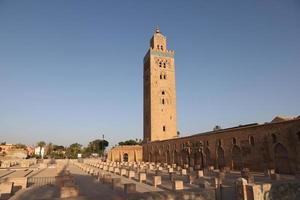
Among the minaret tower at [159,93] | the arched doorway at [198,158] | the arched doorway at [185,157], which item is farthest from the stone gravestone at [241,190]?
the minaret tower at [159,93]

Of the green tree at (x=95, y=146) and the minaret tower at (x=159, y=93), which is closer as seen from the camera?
the minaret tower at (x=159, y=93)

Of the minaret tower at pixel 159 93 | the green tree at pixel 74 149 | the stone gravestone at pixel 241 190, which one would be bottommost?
the stone gravestone at pixel 241 190

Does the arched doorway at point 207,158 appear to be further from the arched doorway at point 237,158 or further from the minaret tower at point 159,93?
the minaret tower at point 159,93

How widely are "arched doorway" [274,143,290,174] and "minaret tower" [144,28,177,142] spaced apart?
2697 centimetres

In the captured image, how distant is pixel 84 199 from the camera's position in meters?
5.93

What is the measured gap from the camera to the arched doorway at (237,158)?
2194cm

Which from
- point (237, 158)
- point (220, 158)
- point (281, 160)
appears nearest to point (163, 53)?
point (220, 158)

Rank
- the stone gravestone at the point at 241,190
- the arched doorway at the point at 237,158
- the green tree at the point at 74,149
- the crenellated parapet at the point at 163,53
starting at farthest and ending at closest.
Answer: the green tree at the point at 74,149
the crenellated parapet at the point at 163,53
the arched doorway at the point at 237,158
the stone gravestone at the point at 241,190

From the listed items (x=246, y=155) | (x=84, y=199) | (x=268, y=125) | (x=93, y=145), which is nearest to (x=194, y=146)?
(x=246, y=155)

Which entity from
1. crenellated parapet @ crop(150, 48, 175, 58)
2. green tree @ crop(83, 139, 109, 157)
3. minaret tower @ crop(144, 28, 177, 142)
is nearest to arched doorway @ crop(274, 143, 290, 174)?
minaret tower @ crop(144, 28, 177, 142)

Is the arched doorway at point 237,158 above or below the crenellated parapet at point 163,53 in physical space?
below

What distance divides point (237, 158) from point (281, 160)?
15.0 ft

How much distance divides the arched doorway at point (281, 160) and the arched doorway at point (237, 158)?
3.68 metres

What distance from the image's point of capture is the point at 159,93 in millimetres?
46062
